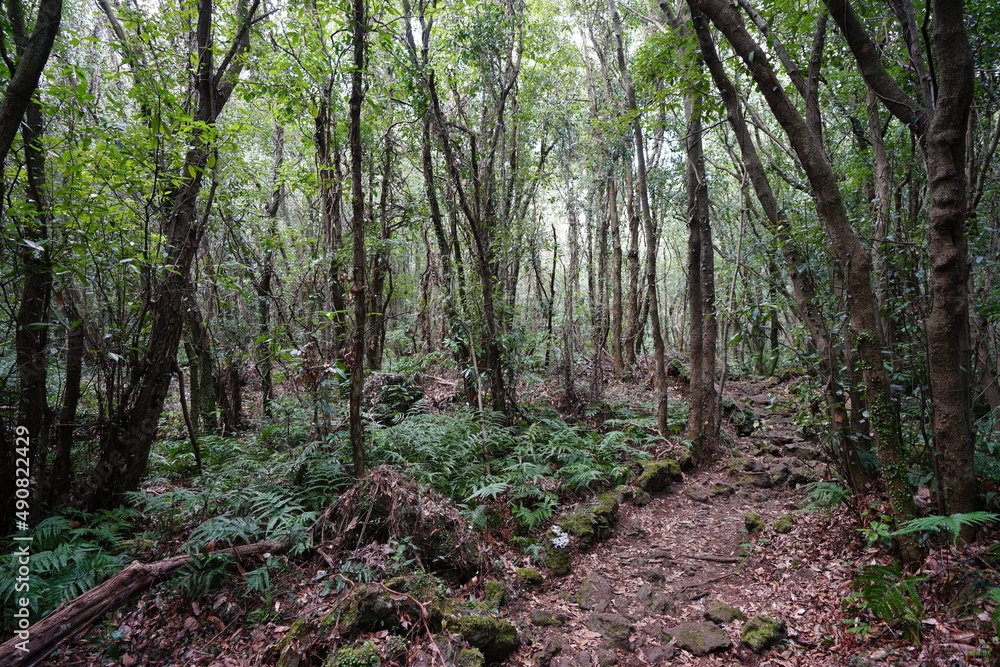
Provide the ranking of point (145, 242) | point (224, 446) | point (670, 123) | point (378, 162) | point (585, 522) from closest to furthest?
point (145, 242) < point (585, 522) < point (224, 446) < point (378, 162) < point (670, 123)

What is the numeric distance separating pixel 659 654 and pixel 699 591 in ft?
3.64

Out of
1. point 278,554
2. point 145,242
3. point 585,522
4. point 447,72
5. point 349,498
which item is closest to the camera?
point 278,554

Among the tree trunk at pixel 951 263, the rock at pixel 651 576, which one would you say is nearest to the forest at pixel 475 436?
the tree trunk at pixel 951 263

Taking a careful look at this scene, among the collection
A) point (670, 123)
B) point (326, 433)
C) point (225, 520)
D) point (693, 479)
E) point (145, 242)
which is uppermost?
point (670, 123)

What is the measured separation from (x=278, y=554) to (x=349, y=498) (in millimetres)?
765

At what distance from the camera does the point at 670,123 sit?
14.5 m

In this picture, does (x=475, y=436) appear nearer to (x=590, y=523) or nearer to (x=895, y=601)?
(x=590, y=523)

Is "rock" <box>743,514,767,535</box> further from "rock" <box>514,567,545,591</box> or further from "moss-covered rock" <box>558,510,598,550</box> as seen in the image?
"rock" <box>514,567,545,591</box>

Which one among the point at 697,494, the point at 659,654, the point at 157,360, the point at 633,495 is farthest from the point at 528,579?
the point at 157,360

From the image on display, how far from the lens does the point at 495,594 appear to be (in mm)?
4363

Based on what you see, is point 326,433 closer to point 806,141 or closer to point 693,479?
point 693,479

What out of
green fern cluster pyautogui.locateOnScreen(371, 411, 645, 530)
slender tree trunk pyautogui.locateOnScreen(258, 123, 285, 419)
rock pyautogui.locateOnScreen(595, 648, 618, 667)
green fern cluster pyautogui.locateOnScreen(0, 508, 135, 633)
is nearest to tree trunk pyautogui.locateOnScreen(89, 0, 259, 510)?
green fern cluster pyautogui.locateOnScreen(0, 508, 135, 633)

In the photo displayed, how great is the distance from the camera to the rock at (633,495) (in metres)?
6.56

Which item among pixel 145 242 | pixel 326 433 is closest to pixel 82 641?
pixel 326 433
